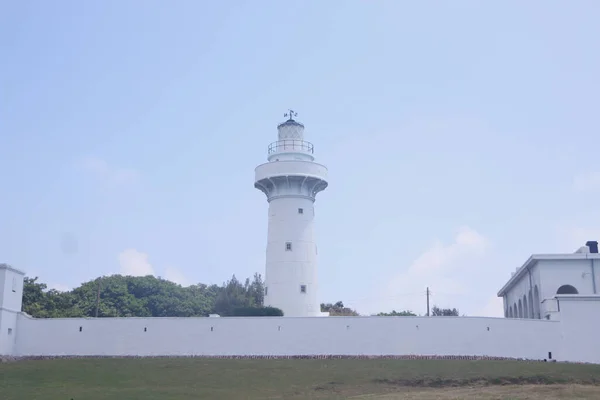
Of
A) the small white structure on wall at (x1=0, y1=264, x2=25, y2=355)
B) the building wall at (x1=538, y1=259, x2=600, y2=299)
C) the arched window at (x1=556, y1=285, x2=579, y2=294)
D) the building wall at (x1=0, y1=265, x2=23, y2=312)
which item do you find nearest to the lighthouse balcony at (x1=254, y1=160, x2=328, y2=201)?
the building wall at (x1=538, y1=259, x2=600, y2=299)

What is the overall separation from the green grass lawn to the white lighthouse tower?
295 inches

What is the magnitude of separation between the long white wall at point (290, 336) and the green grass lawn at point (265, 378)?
213cm

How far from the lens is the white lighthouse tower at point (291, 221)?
143 feet

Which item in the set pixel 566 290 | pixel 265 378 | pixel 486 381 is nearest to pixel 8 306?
pixel 265 378

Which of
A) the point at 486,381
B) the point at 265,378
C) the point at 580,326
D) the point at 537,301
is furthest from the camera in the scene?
the point at 537,301

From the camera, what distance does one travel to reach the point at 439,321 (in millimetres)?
37938

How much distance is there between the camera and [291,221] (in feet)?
147

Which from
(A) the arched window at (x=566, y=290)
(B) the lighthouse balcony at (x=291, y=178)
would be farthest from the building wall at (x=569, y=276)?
(B) the lighthouse balcony at (x=291, y=178)

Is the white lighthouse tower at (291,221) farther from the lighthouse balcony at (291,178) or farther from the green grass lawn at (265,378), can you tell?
the green grass lawn at (265,378)

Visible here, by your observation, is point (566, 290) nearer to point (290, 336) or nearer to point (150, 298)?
point (290, 336)

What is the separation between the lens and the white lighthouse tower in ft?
143

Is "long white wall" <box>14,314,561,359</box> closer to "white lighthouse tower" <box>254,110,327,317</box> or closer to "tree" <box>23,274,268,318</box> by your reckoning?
"white lighthouse tower" <box>254,110,327,317</box>

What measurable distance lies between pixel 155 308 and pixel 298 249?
25.8m

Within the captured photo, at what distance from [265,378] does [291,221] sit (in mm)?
14234
